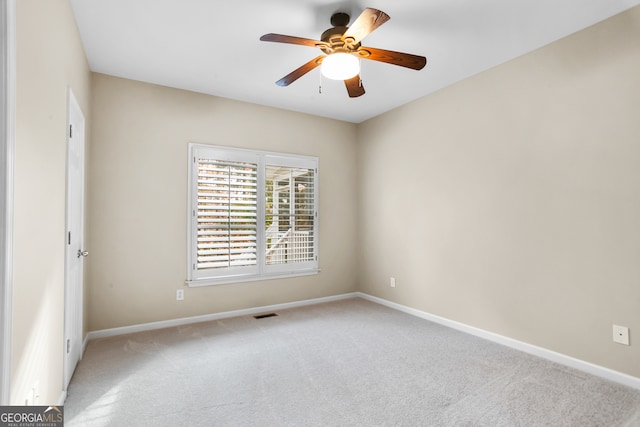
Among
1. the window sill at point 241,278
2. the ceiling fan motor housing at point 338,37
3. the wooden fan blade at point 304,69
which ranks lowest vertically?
the window sill at point 241,278

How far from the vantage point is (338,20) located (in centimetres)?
233

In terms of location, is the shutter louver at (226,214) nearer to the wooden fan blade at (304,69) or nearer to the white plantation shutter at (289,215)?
the white plantation shutter at (289,215)

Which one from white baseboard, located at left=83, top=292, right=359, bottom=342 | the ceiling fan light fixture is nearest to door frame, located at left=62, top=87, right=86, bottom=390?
white baseboard, located at left=83, top=292, right=359, bottom=342

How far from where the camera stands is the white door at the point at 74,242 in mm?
2207

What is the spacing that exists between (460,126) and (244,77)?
7.61 feet

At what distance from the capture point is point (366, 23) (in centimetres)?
199

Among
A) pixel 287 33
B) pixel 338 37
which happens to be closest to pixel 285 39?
pixel 338 37

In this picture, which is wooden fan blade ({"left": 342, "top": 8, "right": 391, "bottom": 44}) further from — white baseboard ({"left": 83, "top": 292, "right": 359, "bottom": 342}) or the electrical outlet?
white baseboard ({"left": 83, "top": 292, "right": 359, "bottom": 342})

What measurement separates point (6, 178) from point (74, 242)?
1649 mm

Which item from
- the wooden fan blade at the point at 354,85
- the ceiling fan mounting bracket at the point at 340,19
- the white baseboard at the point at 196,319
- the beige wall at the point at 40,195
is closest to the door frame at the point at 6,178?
the beige wall at the point at 40,195

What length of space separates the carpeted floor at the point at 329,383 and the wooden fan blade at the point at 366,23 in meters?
2.35

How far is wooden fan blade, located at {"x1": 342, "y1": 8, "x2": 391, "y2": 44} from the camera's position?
6.14ft

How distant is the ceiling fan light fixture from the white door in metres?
1.76

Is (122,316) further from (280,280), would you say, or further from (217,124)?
(217,124)
